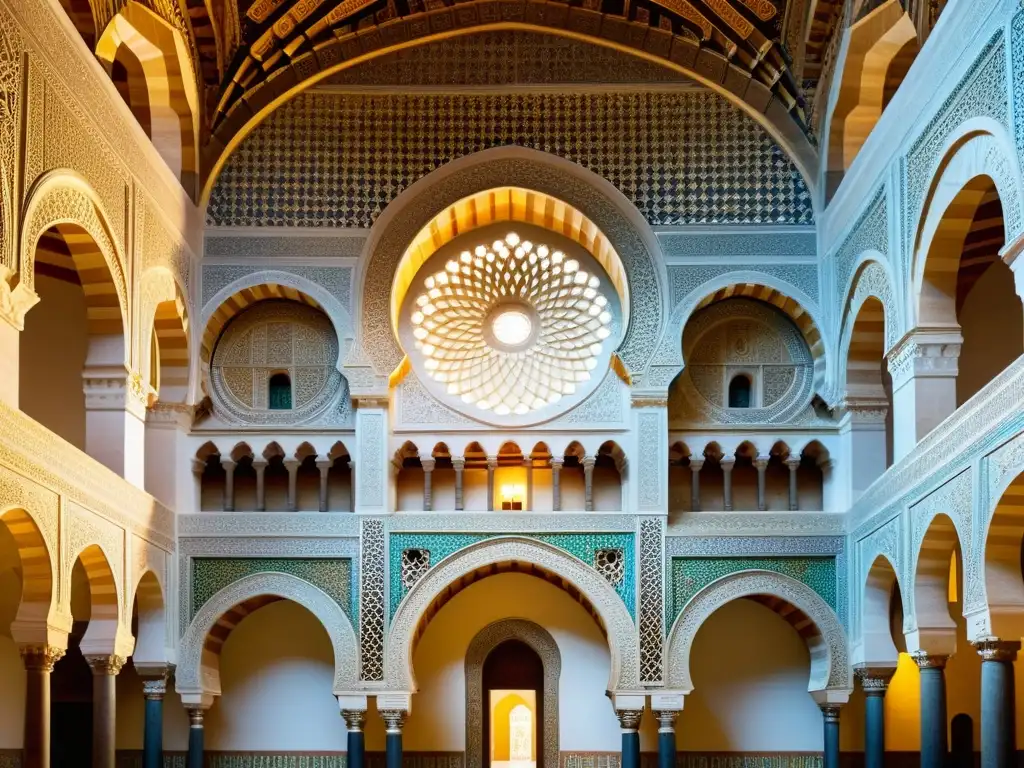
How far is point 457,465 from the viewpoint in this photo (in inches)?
615

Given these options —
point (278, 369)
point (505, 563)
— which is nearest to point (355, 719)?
point (505, 563)

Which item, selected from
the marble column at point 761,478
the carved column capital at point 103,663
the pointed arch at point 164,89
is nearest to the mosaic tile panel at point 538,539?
the marble column at point 761,478

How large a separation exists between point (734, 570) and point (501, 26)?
5.70 meters

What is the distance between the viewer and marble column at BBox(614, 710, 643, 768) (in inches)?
597

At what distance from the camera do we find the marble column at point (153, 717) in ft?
48.9

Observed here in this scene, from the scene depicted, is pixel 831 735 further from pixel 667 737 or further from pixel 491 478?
pixel 491 478

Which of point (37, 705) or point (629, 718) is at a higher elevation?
point (37, 705)

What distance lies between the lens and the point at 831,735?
1556cm

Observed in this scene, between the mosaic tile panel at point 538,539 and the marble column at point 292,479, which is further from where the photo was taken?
the marble column at point 292,479

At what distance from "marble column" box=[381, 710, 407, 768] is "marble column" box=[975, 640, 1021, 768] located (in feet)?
20.5

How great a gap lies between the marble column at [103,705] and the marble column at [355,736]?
2680mm

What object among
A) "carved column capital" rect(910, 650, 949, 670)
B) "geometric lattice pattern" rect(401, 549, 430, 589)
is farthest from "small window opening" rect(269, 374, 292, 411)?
"carved column capital" rect(910, 650, 949, 670)

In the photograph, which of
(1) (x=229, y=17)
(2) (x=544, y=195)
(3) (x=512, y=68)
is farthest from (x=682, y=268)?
(1) (x=229, y=17)

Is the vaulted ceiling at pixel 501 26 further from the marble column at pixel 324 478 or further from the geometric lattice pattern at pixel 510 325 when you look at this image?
the marble column at pixel 324 478
